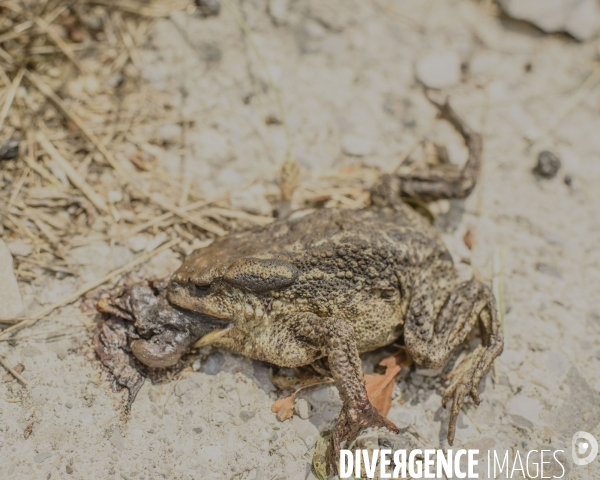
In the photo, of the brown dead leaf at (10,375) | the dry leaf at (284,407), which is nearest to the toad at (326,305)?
the dry leaf at (284,407)

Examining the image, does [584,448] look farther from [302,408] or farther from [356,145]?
[356,145]

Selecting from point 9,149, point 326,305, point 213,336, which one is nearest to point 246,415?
point 213,336

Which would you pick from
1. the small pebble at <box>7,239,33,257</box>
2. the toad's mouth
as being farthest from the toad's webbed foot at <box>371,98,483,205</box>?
the small pebble at <box>7,239,33,257</box>

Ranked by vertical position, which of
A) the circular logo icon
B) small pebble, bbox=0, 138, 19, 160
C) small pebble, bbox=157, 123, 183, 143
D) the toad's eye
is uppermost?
the toad's eye

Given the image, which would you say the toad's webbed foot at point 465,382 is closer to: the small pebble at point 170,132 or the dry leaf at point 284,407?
the dry leaf at point 284,407

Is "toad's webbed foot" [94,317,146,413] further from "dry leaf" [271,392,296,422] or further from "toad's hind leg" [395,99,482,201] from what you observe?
"toad's hind leg" [395,99,482,201]

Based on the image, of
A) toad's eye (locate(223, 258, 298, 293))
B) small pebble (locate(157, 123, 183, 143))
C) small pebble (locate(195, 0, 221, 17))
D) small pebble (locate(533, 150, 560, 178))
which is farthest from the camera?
small pebble (locate(195, 0, 221, 17))

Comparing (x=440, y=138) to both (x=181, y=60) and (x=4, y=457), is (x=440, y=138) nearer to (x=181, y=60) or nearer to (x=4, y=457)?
(x=181, y=60)
